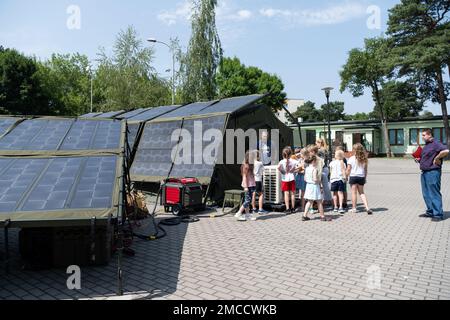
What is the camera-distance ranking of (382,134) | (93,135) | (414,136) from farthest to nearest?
(382,134) → (414,136) → (93,135)

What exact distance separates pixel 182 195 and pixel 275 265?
4.64m

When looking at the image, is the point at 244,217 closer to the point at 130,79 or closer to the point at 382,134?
the point at 130,79

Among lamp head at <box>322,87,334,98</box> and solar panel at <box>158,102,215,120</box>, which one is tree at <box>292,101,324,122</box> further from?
solar panel at <box>158,102,215,120</box>

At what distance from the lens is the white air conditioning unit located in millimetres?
10453

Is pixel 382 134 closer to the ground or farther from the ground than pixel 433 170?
farther from the ground

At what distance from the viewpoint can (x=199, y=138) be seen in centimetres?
1175

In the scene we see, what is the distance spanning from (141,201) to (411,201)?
8603mm

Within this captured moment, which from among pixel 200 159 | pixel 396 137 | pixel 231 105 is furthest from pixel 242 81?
pixel 200 159

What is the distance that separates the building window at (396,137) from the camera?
142ft

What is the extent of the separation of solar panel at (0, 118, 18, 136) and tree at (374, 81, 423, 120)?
5795 centimetres

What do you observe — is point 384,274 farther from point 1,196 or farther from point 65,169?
point 1,196

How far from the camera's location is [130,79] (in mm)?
33562

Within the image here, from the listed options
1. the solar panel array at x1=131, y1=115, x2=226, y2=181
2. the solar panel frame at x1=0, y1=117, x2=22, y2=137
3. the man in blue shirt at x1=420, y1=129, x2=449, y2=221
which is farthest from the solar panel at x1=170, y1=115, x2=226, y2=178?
the man in blue shirt at x1=420, y1=129, x2=449, y2=221
